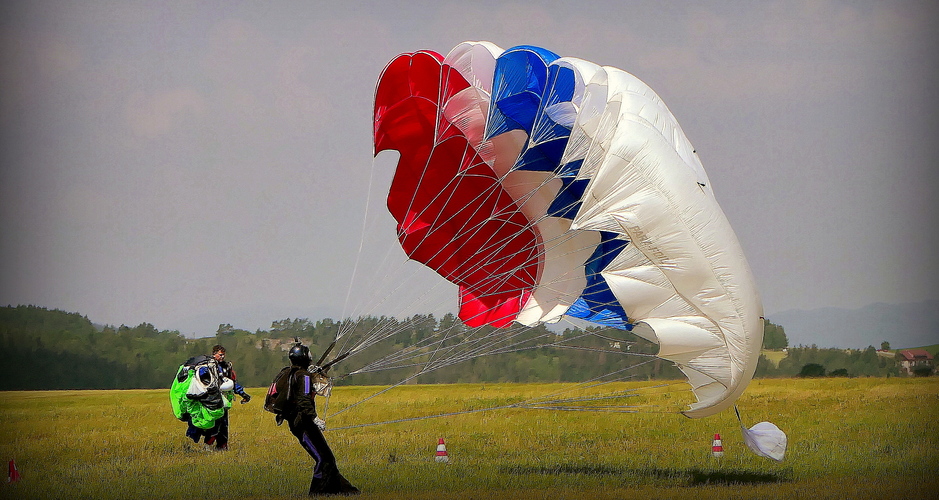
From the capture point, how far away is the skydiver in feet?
29.4

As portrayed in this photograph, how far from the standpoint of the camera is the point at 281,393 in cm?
905

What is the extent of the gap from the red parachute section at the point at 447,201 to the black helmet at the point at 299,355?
7.00 feet

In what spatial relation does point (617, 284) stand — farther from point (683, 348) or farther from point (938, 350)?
Result: point (938, 350)

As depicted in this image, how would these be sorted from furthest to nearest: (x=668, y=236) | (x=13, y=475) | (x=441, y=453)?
1. (x=441, y=453)
2. (x=13, y=475)
3. (x=668, y=236)

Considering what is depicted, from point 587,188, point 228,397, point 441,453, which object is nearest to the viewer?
point 587,188

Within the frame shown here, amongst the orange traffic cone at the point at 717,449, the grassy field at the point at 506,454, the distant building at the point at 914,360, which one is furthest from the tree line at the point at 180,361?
the orange traffic cone at the point at 717,449

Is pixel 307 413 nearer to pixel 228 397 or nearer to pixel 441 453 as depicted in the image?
pixel 441 453

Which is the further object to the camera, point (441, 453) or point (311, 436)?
point (441, 453)

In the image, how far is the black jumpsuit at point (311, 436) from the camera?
8953mm

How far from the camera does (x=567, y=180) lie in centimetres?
1095

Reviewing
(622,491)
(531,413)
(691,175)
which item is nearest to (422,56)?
(691,175)

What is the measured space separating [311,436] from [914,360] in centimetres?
2317

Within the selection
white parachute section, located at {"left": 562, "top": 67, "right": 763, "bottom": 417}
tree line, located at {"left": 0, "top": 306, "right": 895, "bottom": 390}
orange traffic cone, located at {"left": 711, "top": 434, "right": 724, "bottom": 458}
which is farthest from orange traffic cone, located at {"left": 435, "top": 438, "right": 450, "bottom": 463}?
tree line, located at {"left": 0, "top": 306, "right": 895, "bottom": 390}

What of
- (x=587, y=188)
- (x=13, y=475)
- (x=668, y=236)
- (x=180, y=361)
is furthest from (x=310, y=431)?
(x=180, y=361)
